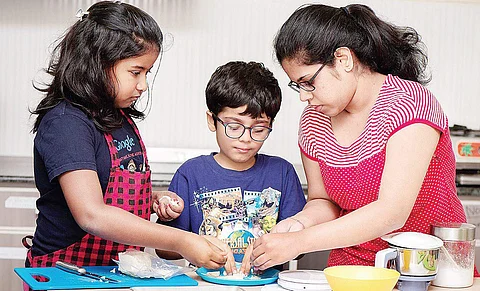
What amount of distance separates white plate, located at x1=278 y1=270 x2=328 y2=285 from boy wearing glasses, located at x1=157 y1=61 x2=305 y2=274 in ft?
0.98

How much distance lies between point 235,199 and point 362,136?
44 centimetres

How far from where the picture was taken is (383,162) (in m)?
1.48

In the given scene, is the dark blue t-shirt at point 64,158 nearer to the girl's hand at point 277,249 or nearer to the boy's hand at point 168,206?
the boy's hand at point 168,206

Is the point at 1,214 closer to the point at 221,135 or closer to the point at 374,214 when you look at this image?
the point at 221,135

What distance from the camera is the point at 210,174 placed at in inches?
73.9

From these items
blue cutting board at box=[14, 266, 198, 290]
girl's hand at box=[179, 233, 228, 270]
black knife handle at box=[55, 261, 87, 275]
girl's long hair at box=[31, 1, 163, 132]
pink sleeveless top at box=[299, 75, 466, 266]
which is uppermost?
girl's long hair at box=[31, 1, 163, 132]

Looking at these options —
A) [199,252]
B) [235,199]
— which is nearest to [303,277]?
[199,252]

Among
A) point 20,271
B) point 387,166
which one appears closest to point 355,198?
point 387,166

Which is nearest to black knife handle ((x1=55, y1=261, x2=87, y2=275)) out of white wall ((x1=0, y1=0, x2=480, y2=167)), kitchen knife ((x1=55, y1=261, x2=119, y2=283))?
kitchen knife ((x1=55, y1=261, x2=119, y2=283))

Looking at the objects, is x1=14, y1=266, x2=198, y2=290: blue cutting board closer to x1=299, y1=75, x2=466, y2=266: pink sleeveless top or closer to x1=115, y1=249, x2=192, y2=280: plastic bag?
x1=115, y1=249, x2=192, y2=280: plastic bag

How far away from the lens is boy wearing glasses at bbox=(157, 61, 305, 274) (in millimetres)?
1805

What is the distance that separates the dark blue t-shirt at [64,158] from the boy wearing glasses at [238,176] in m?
0.24

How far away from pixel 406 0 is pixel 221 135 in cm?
169

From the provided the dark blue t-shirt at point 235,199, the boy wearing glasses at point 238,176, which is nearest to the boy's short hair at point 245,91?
the boy wearing glasses at point 238,176
